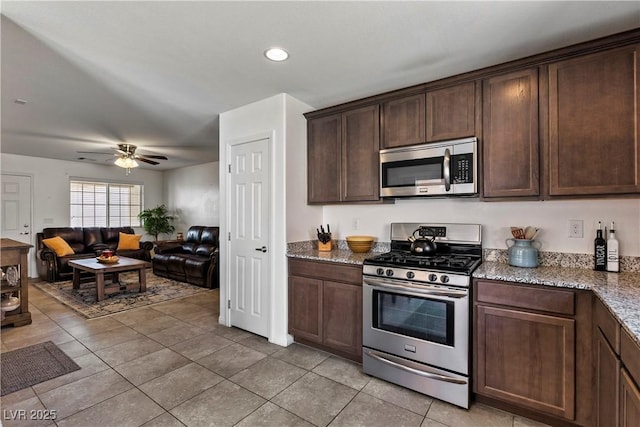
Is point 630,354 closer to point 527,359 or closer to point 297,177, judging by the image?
point 527,359

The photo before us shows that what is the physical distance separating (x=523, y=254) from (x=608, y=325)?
81cm

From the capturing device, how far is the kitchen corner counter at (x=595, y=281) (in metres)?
1.30

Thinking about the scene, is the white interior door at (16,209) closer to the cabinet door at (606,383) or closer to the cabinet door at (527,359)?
the cabinet door at (527,359)

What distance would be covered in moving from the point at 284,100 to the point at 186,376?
8.23 ft

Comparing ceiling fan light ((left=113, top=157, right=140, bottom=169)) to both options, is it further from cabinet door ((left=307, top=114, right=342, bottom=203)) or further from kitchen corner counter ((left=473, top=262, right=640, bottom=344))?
kitchen corner counter ((left=473, top=262, right=640, bottom=344))

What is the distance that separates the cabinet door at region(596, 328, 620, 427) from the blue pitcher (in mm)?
641

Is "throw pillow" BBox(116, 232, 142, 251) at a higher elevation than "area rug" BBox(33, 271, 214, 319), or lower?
higher

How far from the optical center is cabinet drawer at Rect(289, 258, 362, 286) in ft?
8.42

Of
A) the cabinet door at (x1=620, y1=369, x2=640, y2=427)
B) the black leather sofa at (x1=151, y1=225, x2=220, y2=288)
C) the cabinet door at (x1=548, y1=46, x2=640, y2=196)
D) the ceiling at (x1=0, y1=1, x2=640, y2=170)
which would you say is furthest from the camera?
the black leather sofa at (x1=151, y1=225, x2=220, y2=288)

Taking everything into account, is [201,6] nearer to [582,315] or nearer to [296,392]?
[296,392]

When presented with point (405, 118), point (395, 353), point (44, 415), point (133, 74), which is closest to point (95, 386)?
point (44, 415)

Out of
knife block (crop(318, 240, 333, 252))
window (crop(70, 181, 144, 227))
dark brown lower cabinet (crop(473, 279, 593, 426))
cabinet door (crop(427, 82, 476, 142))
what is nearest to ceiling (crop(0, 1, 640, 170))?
cabinet door (crop(427, 82, 476, 142))

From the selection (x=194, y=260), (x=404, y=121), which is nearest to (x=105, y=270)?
(x=194, y=260)

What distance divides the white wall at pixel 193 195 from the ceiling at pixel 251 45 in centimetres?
371
